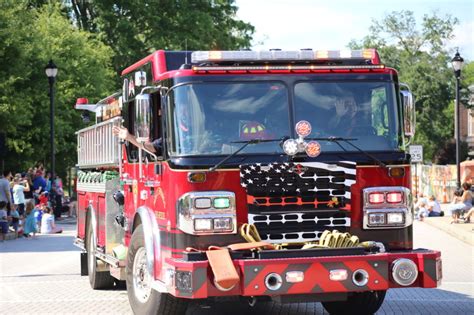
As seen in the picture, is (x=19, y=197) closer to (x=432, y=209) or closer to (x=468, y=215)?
(x=468, y=215)

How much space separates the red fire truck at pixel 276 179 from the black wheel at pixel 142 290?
0.02m

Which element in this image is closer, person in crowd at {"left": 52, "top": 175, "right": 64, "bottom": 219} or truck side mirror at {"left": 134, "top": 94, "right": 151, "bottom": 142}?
truck side mirror at {"left": 134, "top": 94, "right": 151, "bottom": 142}

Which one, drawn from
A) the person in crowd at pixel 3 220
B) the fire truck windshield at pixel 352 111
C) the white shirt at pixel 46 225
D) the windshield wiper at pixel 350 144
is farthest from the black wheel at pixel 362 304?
the white shirt at pixel 46 225

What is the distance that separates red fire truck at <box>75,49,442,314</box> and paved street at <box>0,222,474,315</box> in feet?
6.45

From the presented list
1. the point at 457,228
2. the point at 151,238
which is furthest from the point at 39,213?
the point at 151,238

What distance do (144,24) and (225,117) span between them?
44.6 m

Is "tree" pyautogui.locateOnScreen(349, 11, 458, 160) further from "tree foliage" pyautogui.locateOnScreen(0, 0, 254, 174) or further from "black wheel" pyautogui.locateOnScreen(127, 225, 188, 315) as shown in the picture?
"black wheel" pyautogui.locateOnScreen(127, 225, 188, 315)

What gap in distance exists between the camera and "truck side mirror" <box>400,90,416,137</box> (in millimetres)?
9633

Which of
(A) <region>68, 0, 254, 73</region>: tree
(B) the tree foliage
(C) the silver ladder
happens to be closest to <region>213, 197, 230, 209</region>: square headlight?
(C) the silver ladder

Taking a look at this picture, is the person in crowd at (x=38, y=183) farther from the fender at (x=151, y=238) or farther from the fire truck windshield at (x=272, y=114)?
the fire truck windshield at (x=272, y=114)

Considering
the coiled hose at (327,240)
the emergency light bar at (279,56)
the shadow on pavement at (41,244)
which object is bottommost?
the shadow on pavement at (41,244)

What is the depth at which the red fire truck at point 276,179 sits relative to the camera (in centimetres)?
888

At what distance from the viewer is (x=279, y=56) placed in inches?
378

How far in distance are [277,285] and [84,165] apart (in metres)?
7.07
